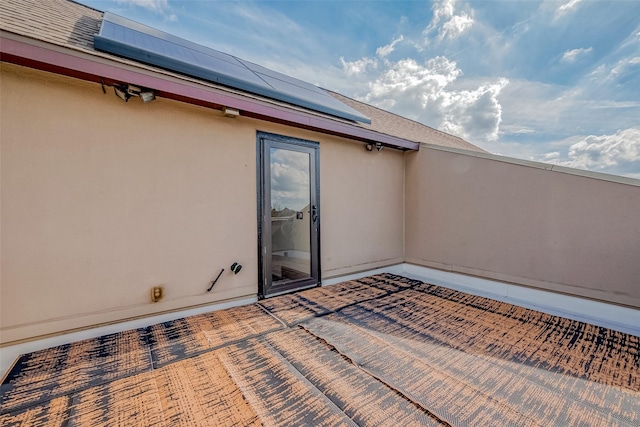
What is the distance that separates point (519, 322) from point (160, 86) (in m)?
4.53

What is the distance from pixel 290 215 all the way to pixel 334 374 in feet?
7.28

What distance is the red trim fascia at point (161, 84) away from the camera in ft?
6.16

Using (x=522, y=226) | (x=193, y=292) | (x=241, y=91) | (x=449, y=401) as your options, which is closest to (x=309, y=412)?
(x=449, y=401)

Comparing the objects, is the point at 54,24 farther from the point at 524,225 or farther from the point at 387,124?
the point at 524,225

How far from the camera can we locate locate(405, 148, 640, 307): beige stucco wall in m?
2.96

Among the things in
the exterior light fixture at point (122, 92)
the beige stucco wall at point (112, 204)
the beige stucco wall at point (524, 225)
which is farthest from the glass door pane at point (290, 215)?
the beige stucco wall at point (524, 225)

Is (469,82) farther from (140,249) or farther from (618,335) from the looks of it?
(140,249)

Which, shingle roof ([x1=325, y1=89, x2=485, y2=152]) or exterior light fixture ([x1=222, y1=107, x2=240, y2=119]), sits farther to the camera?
shingle roof ([x1=325, y1=89, x2=485, y2=152])

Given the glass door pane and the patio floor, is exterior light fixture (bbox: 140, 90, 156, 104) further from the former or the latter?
the patio floor

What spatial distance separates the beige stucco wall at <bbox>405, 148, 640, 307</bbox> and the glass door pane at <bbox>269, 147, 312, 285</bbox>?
2353mm

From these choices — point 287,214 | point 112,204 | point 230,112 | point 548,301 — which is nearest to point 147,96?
point 230,112

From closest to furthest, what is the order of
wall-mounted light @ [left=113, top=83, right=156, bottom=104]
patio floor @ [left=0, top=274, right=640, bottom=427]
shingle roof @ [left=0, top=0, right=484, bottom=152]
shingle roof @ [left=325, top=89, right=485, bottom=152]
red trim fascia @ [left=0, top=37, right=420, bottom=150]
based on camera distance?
patio floor @ [left=0, top=274, right=640, bottom=427]
red trim fascia @ [left=0, top=37, right=420, bottom=150]
shingle roof @ [left=0, top=0, right=484, bottom=152]
wall-mounted light @ [left=113, top=83, right=156, bottom=104]
shingle roof @ [left=325, top=89, right=485, bottom=152]

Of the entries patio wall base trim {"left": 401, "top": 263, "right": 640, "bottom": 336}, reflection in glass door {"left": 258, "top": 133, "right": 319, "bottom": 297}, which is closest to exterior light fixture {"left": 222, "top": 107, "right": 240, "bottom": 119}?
reflection in glass door {"left": 258, "top": 133, "right": 319, "bottom": 297}

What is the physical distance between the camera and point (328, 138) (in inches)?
159
